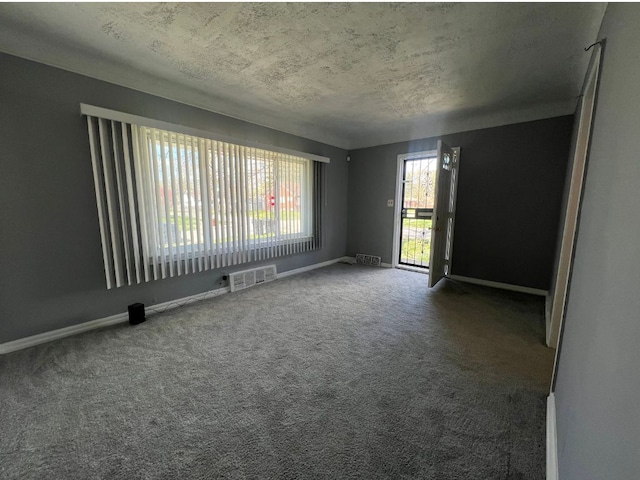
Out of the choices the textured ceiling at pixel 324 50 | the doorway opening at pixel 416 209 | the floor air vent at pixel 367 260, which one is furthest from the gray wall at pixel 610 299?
the floor air vent at pixel 367 260

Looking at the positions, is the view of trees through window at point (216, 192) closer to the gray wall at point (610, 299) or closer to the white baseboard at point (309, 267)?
the white baseboard at point (309, 267)

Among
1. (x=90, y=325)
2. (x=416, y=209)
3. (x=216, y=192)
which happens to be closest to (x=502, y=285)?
(x=416, y=209)

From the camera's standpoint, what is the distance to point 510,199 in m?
3.43

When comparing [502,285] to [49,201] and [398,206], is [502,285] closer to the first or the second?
[398,206]

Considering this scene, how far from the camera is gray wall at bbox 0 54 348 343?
1.95 meters

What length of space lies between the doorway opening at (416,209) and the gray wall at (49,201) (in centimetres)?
381

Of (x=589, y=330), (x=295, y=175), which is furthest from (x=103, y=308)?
(x=589, y=330)

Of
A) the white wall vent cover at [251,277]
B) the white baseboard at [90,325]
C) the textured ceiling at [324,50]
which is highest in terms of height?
the textured ceiling at [324,50]

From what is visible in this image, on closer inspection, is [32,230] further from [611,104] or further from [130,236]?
[611,104]

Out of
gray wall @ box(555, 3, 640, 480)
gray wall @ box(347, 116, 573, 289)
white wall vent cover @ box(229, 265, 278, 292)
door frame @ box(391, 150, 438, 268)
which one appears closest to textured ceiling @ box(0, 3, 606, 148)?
gray wall @ box(347, 116, 573, 289)

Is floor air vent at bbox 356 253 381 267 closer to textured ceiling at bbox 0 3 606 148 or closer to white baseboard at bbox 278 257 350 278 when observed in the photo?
white baseboard at bbox 278 257 350 278

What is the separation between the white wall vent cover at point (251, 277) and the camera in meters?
3.39

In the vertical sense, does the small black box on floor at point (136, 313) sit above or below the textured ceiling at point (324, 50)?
below

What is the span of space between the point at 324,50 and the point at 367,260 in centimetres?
363
